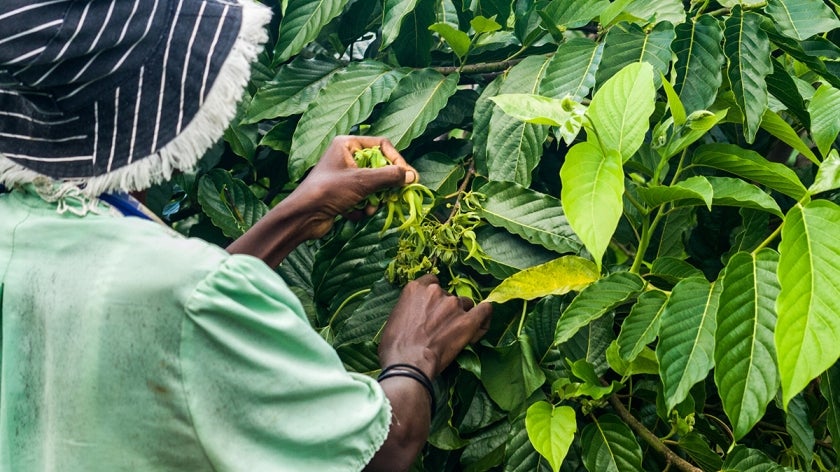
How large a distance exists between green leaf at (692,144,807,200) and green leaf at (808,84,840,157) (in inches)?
2.3

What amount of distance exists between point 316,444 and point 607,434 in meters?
0.47

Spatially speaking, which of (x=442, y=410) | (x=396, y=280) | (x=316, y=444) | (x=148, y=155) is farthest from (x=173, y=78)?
(x=442, y=410)

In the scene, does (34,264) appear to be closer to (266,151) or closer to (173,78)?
(173,78)

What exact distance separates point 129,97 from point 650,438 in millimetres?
823

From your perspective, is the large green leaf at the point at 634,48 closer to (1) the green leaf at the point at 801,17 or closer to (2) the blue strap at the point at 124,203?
(1) the green leaf at the point at 801,17

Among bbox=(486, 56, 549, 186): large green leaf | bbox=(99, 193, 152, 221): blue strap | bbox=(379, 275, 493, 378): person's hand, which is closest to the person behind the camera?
bbox=(99, 193, 152, 221): blue strap

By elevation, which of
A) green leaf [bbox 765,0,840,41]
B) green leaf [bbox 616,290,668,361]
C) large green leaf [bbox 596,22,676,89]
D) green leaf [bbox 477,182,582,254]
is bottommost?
green leaf [bbox 616,290,668,361]

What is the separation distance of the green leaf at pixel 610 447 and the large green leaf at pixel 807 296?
32 centimetres

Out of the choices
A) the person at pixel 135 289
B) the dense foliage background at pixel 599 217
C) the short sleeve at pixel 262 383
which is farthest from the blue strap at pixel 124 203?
the dense foliage background at pixel 599 217

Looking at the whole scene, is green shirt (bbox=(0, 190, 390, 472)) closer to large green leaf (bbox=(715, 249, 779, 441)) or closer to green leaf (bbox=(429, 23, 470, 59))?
large green leaf (bbox=(715, 249, 779, 441))

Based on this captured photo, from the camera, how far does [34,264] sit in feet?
3.26

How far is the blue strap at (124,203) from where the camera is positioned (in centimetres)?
104

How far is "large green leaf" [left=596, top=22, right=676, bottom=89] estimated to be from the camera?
1.31 meters

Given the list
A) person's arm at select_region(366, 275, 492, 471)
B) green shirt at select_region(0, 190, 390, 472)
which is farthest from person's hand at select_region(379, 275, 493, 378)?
green shirt at select_region(0, 190, 390, 472)
